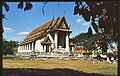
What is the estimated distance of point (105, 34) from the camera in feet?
5.94

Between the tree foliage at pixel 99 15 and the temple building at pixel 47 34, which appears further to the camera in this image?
the temple building at pixel 47 34

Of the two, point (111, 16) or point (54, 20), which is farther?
point (54, 20)

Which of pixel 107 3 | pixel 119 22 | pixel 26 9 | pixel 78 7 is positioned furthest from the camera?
pixel 26 9

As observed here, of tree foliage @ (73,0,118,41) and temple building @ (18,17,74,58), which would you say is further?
temple building @ (18,17,74,58)

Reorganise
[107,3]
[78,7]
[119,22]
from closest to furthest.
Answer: [119,22], [107,3], [78,7]

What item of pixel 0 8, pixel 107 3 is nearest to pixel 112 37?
pixel 107 3

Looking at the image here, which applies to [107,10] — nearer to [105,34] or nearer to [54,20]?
[105,34]

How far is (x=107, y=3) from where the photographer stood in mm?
1637

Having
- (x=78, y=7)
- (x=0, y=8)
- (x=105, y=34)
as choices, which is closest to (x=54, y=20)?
(x=78, y=7)

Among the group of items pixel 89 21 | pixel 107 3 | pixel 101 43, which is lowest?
pixel 101 43

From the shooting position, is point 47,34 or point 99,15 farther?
point 47,34

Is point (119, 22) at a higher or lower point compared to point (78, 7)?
lower

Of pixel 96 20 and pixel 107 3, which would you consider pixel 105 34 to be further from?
pixel 107 3

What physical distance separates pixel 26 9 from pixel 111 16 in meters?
0.63
